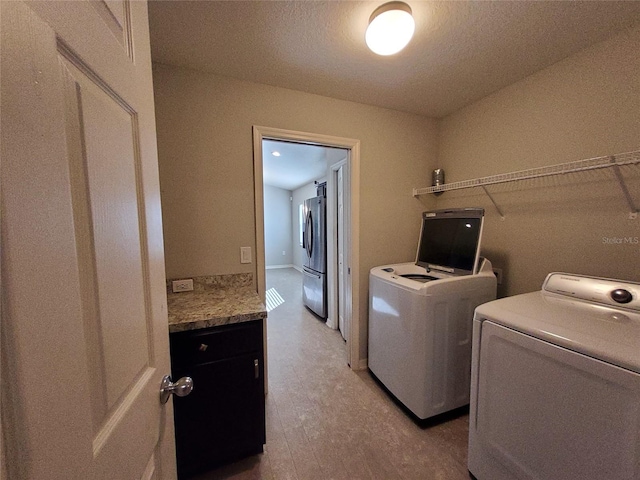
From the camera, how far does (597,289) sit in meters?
1.19

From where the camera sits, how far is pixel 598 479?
0.83 metres

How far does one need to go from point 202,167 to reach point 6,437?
1.66m

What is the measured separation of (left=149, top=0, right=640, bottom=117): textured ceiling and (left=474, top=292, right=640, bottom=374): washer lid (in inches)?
55.6

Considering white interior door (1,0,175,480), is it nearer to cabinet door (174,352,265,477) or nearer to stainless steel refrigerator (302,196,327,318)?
cabinet door (174,352,265,477)

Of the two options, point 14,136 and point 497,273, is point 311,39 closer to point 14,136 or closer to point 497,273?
point 14,136

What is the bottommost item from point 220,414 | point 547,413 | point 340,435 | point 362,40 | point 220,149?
point 340,435

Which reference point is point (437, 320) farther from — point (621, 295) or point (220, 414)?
point (220, 414)

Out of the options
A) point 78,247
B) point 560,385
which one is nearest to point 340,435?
point 560,385

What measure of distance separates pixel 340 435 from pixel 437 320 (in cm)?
95

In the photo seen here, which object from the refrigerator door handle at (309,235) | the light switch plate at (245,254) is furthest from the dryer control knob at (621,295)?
the refrigerator door handle at (309,235)

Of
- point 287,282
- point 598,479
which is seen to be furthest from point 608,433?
point 287,282

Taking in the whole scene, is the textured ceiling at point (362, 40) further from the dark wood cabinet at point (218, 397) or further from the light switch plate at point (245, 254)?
the dark wood cabinet at point (218, 397)

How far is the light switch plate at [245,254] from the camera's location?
1.78 metres

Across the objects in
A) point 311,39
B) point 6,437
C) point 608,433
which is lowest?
point 608,433
